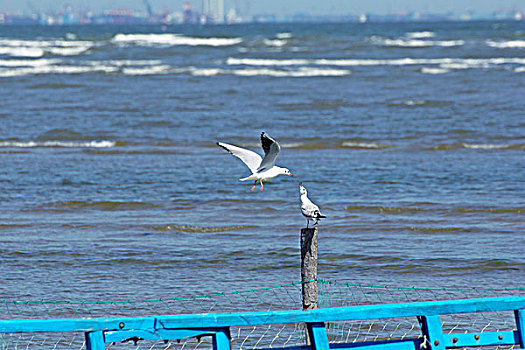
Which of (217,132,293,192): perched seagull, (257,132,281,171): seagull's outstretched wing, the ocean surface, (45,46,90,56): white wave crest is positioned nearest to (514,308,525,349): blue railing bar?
(257,132,281,171): seagull's outstretched wing

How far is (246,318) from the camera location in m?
5.17

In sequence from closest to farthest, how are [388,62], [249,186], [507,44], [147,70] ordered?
[249,186]
[147,70]
[388,62]
[507,44]

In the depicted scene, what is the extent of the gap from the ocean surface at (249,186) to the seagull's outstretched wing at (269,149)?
2.32 m

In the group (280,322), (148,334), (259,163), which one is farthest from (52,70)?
(280,322)

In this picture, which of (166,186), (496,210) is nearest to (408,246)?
(496,210)

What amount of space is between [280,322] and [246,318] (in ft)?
0.68

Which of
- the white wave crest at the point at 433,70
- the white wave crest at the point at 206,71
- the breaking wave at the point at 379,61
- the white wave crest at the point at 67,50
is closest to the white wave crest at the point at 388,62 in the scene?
the breaking wave at the point at 379,61

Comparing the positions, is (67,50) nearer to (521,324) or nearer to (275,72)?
(275,72)

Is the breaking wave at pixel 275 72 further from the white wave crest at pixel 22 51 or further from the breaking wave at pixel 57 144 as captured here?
the white wave crest at pixel 22 51

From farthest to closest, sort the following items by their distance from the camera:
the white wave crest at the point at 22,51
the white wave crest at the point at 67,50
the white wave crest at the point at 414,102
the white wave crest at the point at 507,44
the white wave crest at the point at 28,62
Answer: the white wave crest at the point at 67,50, the white wave crest at the point at 22,51, the white wave crest at the point at 507,44, the white wave crest at the point at 28,62, the white wave crest at the point at 414,102

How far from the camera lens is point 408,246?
34.3 ft

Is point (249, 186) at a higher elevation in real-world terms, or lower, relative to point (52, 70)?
higher

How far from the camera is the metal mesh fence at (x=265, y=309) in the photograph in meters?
7.12

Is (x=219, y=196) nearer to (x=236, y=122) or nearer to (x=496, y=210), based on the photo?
(x=496, y=210)
